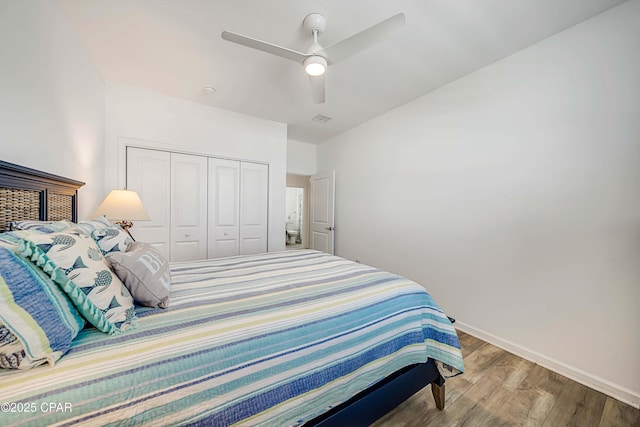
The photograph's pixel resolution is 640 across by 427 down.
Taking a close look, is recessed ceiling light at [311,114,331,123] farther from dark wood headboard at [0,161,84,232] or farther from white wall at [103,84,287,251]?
dark wood headboard at [0,161,84,232]

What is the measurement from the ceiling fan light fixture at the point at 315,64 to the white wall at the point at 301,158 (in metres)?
2.84

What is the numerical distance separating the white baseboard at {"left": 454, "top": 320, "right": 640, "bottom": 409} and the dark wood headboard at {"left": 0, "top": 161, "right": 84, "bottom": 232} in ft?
11.5

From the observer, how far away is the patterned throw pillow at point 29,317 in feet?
2.09

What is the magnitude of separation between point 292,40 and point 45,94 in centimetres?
173

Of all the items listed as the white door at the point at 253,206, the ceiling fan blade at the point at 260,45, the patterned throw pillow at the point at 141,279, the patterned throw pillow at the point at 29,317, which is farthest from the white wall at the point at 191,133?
the patterned throw pillow at the point at 29,317

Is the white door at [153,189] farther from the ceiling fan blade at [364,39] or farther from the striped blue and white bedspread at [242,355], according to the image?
the ceiling fan blade at [364,39]

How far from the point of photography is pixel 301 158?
475cm

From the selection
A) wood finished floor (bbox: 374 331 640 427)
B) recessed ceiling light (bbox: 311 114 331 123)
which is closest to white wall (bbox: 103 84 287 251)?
recessed ceiling light (bbox: 311 114 331 123)

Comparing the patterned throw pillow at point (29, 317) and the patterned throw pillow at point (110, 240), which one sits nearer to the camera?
the patterned throw pillow at point (29, 317)

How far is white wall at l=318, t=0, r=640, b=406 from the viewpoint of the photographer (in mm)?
1638

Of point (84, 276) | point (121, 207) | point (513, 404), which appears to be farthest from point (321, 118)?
point (513, 404)

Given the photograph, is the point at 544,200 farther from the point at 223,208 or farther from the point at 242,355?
the point at 223,208

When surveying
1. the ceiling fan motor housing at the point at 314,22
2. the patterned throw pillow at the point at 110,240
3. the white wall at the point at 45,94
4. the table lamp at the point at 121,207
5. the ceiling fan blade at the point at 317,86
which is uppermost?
the ceiling fan motor housing at the point at 314,22

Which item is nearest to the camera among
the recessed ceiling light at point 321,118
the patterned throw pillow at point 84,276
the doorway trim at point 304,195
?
the patterned throw pillow at point 84,276
